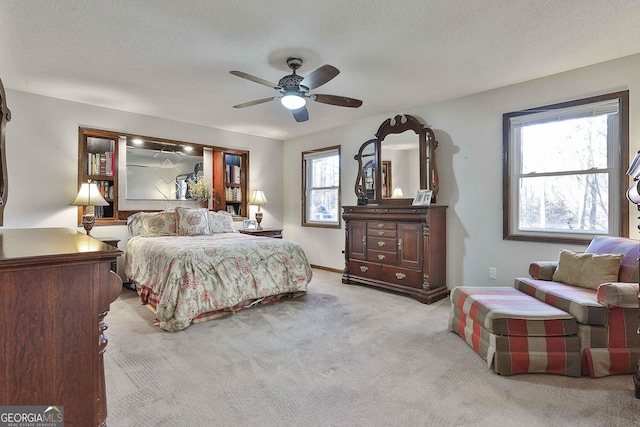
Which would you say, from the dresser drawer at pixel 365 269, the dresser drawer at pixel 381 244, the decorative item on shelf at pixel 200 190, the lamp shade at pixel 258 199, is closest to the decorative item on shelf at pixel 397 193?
the dresser drawer at pixel 381 244

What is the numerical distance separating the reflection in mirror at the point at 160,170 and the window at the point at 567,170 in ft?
14.7

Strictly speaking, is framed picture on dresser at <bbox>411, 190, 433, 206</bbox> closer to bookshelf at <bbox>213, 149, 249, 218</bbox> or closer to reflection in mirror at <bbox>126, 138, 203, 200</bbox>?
bookshelf at <bbox>213, 149, 249, 218</bbox>

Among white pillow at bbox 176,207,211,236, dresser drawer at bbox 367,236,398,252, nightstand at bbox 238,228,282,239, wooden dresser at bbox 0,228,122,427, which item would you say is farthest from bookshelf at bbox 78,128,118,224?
wooden dresser at bbox 0,228,122,427

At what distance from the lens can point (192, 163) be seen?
5.21 meters

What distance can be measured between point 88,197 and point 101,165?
683mm

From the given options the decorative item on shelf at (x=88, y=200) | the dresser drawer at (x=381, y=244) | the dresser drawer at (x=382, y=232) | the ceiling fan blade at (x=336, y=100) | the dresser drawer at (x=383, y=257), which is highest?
the ceiling fan blade at (x=336, y=100)

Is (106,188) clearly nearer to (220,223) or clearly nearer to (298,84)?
(220,223)

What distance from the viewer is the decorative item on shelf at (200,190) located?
17.0 feet

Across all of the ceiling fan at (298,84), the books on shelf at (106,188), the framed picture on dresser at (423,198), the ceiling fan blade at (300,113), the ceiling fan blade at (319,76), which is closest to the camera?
the ceiling fan blade at (319,76)

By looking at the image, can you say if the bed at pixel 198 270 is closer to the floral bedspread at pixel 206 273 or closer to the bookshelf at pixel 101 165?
the floral bedspread at pixel 206 273

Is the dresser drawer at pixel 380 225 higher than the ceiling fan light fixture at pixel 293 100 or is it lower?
lower

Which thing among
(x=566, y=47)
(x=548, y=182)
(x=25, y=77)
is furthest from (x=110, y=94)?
(x=548, y=182)

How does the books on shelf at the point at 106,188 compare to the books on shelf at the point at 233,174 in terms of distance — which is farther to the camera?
the books on shelf at the point at 233,174

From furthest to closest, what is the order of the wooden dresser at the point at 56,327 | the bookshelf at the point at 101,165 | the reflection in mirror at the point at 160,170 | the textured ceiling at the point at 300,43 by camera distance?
the reflection in mirror at the point at 160,170, the bookshelf at the point at 101,165, the textured ceiling at the point at 300,43, the wooden dresser at the point at 56,327
